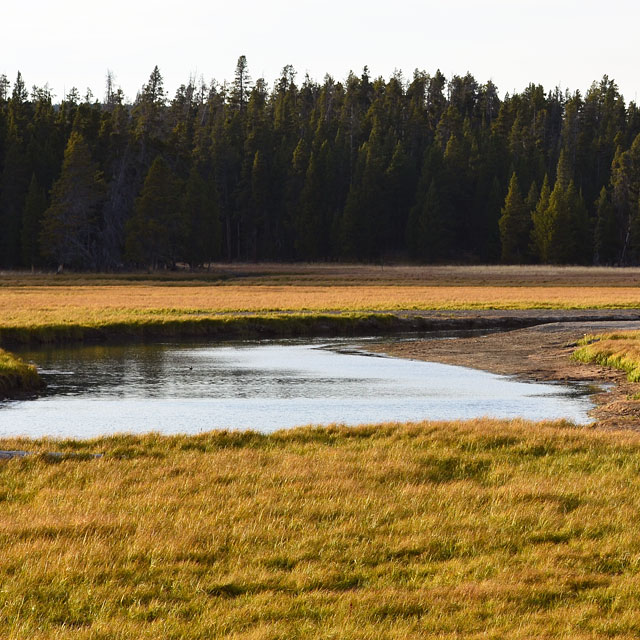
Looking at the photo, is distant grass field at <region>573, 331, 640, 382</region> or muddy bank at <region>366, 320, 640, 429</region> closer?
muddy bank at <region>366, 320, 640, 429</region>

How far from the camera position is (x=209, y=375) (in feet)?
98.1

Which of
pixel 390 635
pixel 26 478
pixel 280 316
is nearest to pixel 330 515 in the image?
pixel 390 635

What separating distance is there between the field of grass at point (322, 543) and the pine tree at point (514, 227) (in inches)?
4256

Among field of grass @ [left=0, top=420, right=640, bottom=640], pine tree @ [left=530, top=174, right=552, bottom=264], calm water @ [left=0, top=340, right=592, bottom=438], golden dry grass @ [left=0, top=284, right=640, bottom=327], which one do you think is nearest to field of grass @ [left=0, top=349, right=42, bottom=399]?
calm water @ [left=0, top=340, right=592, bottom=438]

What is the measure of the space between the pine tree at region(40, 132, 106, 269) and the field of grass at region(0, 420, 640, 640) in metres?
82.7

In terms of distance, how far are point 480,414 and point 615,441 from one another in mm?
6531

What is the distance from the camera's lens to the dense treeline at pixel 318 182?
98.4 metres

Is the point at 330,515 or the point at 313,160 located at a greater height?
the point at 313,160

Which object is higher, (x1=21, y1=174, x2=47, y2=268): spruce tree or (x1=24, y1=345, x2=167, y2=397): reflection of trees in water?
(x1=21, y1=174, x2=47, y2=268): spruce tree

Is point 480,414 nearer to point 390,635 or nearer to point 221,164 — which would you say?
point 390,635

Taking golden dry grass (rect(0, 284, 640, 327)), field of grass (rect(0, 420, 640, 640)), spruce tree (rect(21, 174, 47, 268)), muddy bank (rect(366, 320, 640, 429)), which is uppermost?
spruce tree (rect(21, 174, 47, 268))

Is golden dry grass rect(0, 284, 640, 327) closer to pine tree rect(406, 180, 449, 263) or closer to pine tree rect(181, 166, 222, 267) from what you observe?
pine tree rect(181, 166, 222, 267)

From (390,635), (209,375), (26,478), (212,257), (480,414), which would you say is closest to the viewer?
(390,635)

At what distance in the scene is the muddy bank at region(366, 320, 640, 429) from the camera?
2186 centimetres
